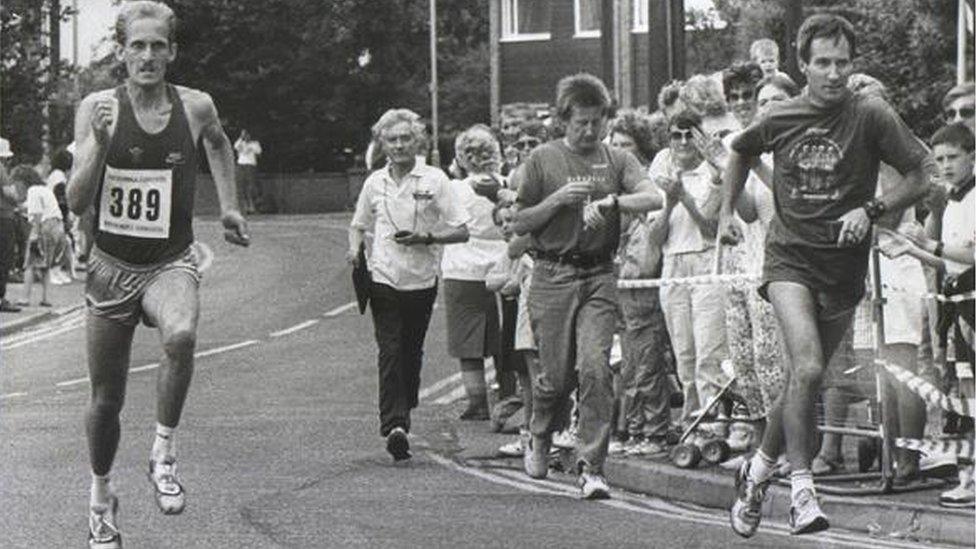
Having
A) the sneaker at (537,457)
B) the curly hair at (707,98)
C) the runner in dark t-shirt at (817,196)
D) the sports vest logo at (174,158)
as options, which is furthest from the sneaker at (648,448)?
the sports vest logo at (174,158)

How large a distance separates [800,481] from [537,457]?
3.15 meters

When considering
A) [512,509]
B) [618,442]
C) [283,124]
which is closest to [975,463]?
[512,509]

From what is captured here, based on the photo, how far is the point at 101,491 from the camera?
10.3 meters

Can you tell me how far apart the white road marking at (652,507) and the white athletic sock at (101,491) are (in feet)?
9.21

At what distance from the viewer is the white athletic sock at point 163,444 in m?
10.2

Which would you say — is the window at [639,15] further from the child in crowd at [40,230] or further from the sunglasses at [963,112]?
the sunglasses at [963,112]

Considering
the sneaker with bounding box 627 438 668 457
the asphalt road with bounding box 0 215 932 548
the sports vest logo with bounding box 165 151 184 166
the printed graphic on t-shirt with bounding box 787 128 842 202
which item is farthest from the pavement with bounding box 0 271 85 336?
the printed graphic on t-shirt with bounding box 787 128 842 202

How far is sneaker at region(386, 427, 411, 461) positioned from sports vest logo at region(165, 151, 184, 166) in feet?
14.7

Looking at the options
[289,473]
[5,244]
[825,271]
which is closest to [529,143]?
[289,473]

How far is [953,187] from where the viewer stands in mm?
11898

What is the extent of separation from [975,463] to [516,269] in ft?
15.5

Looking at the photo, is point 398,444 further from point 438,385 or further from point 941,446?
point 438,385

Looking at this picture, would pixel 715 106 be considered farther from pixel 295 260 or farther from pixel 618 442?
pixel 295 260

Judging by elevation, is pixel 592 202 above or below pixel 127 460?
above
